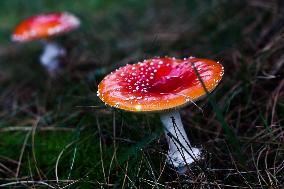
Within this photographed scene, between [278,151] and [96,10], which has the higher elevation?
[96,10]

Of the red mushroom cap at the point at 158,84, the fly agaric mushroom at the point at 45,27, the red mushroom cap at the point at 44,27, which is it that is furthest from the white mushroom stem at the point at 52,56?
the red mushroom cap at the point at 158,84

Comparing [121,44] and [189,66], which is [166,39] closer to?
[121,44]

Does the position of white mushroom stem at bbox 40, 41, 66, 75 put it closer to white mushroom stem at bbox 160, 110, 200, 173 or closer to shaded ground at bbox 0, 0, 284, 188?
shaded ground at bbox 0, 0, 284, 188

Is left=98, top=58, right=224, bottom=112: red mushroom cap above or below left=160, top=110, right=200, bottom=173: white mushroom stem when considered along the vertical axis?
above

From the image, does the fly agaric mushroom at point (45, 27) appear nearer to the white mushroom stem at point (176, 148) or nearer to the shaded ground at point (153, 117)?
the shaded ground at point (153, 117)

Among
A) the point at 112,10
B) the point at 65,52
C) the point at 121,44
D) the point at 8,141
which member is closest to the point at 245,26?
the point at 121,44

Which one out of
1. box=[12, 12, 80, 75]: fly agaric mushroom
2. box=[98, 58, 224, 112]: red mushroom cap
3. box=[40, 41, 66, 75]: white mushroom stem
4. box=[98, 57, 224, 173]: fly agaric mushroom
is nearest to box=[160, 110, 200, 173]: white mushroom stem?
box=[98, 57, 224, 173]: fly agaric mushroom

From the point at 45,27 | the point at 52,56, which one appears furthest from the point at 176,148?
the point at 52,56
